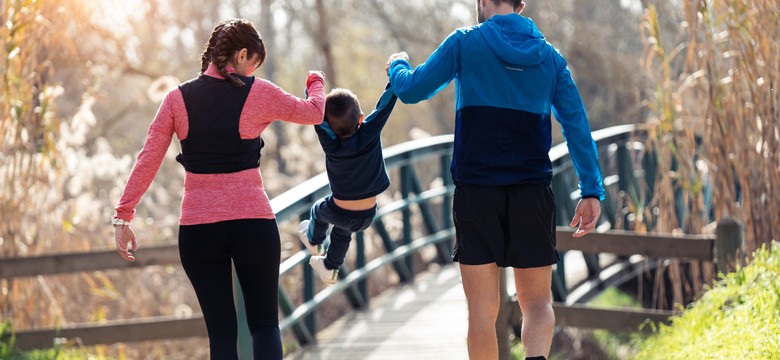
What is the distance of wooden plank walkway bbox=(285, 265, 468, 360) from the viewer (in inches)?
267

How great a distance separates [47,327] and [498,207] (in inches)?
154

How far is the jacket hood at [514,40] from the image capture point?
141 inches

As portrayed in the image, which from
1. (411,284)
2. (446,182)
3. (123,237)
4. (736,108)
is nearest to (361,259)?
(411,284)

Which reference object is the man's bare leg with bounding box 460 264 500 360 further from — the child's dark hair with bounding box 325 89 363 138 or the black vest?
the black vest

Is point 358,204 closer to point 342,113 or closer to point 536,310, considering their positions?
point 342,113

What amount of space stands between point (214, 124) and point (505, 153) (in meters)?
0.90

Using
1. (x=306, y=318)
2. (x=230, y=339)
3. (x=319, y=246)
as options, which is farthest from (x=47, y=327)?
(x=230, y=339)

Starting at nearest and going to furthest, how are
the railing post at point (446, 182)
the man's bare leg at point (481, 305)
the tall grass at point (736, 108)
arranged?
1. the man's bare leg at point (481, 305)
2. the tall grass at point (736, 108)
3. the railing post at point (446, 182)

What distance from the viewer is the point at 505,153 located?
3.61m

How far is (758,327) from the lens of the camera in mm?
4668

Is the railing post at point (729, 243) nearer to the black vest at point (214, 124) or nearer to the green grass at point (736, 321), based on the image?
the green grass at point (736, 321)

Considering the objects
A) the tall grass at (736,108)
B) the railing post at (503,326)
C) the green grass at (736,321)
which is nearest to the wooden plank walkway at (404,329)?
the railing post at (503,326)

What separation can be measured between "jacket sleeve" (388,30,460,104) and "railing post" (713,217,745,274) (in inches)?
97.4

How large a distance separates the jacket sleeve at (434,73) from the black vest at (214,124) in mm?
503
